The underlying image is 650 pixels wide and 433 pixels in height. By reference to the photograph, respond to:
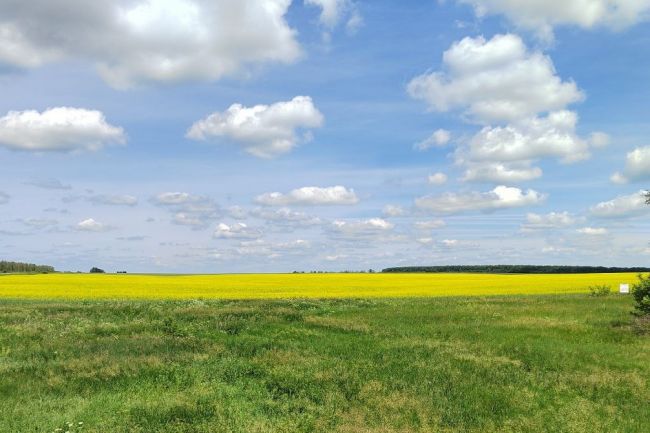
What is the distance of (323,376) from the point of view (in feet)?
46.7

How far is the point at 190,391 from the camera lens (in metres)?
12.8

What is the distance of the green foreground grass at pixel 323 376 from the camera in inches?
437

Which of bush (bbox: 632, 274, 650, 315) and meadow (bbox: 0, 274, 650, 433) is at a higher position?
bush (bbox: 632, 274, 650, 315)

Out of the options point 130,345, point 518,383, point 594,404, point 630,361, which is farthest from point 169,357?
point 630,361

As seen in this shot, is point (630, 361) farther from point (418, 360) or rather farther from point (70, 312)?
point (70, 312)

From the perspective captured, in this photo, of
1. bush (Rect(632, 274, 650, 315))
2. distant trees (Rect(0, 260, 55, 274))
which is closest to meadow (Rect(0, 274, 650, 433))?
bush (Rect(632, 274, 650, 315))

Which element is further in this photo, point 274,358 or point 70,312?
point 70,312

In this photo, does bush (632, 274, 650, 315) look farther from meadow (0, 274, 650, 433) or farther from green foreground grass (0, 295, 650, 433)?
green foreground grass (0, 295, 650, 433)

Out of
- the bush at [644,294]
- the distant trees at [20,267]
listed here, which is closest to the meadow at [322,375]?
the bush at [644,294]

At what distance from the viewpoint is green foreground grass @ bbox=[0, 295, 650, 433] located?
1110 cm

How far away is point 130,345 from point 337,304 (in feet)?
62.3

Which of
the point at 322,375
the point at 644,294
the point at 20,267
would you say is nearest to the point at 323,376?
the point at 322,375

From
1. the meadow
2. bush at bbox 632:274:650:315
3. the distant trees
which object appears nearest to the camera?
the meadow

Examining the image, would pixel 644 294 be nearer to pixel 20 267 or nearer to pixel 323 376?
pixel 323 376
